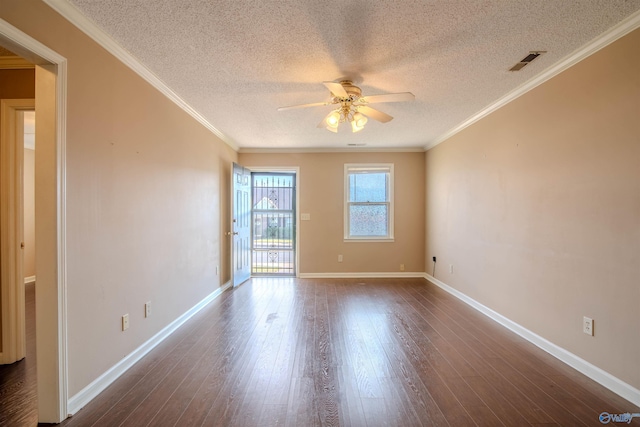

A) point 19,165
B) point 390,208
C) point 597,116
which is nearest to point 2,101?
point 19,165

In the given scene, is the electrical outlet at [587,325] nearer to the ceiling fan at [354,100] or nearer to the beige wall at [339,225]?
the ceiling fan at [354,100]

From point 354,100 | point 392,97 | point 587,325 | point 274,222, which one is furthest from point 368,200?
point 587,325

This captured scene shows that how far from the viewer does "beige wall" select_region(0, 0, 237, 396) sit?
5.89ft

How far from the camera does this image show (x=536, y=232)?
2.75m

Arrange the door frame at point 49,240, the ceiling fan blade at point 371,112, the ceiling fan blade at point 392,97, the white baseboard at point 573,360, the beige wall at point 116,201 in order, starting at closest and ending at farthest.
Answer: the door frame at point 49,240, the beige wall at point 116,201, the white baseboard at point 573,360, the ceiling fan blade at point 392,97, the ceiling fan blade at point 371,112

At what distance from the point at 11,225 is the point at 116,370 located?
142 centimetres

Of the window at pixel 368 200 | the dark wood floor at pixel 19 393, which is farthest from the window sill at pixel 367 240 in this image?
the dark wood floor at pixel 19 393

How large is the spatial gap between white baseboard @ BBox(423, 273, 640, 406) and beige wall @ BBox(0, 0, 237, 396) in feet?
11.7

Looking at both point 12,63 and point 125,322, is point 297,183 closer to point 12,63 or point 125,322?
point 125,322

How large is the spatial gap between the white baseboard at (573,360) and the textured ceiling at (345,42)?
2.41 metres

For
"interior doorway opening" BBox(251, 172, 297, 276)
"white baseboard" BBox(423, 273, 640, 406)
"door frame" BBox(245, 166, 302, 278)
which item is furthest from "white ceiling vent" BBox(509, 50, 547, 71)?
"interior doorway opening" BBox(251, 172, 297, 276)

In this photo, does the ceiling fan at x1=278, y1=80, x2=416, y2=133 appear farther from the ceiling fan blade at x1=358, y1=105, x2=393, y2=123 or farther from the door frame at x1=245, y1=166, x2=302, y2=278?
the door frame at x1=245, y1=166, x2=302, y2=278

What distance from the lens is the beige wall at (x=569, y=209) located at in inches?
76.4

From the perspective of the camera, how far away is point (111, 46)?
82.7 inches
